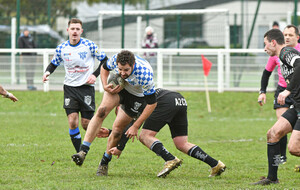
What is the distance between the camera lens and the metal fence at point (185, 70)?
17.6m

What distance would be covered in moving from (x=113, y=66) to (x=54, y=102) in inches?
392

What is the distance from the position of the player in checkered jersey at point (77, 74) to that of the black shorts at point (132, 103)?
141 cm

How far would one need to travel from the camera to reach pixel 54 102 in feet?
56.1

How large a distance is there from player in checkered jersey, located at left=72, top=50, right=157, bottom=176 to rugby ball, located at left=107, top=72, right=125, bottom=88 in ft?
0.20

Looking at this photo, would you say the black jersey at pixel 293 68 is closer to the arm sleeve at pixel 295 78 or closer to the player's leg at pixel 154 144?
the arm sleeve at pixel 295 78

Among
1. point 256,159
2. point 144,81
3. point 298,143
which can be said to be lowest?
point 256,159

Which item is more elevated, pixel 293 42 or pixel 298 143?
pixel 293 42

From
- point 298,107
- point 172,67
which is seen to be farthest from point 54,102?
point 298,107

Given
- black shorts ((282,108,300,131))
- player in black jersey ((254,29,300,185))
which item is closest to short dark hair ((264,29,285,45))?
player in black jersey ((254,29,300,185))

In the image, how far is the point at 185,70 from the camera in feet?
59.3

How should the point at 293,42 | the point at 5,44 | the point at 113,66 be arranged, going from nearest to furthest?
the point at 113,66
the point at 293,42
the point at 5,44

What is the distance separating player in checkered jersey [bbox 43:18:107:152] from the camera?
8.92 m

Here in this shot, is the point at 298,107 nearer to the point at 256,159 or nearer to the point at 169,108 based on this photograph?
the point at 169,108

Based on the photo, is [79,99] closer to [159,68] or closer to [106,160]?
[106,160]
